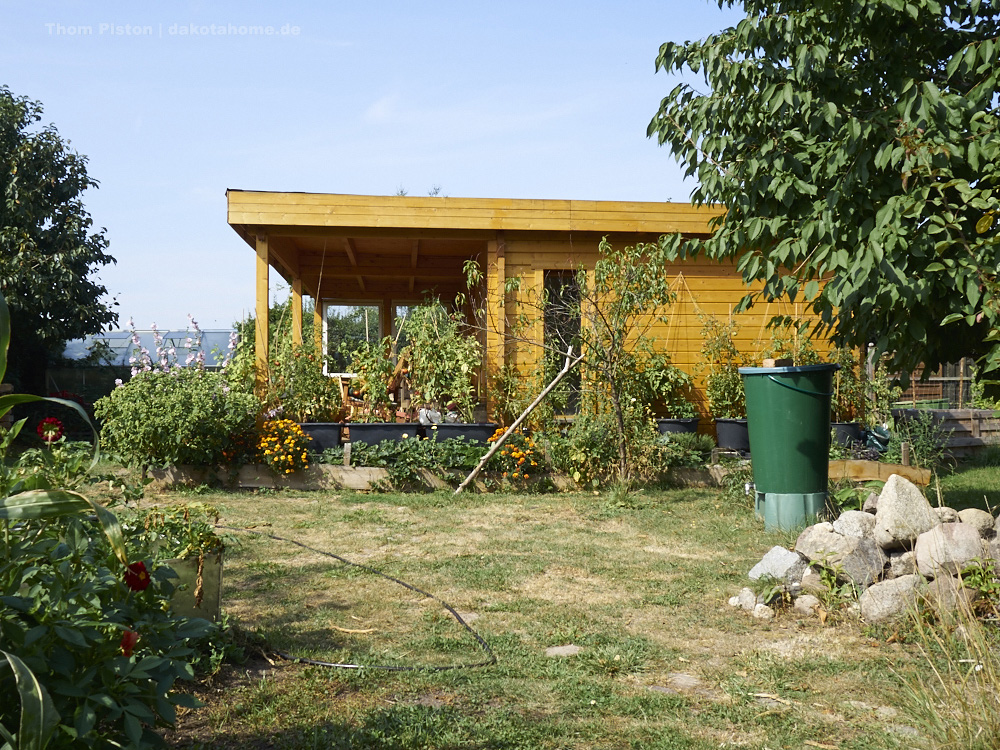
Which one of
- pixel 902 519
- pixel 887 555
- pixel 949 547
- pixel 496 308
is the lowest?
pixel 887 555

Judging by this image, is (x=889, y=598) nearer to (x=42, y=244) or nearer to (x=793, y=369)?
Answer: (x=793, y=369)

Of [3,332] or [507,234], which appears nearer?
[3,332]

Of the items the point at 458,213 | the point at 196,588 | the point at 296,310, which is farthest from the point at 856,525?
the point at 296,310

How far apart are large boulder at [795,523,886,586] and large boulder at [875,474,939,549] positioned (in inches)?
3.1

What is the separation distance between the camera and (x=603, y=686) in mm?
3035

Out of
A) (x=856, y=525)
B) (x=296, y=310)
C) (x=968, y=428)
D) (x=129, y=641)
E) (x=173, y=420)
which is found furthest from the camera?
(x=296, y=310)

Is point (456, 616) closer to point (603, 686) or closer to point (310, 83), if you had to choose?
point (603, 686)

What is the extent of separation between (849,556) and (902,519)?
0.34 meters

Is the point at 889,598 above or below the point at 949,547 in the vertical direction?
below

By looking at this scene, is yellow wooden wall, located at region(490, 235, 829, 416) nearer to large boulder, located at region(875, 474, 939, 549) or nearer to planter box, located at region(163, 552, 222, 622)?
large boulder, located at region(875, 474, 939, 549)

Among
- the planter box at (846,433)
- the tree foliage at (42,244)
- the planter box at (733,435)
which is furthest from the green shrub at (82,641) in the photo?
the tree foliage at (42,244)

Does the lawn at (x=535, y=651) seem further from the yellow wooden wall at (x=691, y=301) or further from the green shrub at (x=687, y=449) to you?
the yellow wooden wall at (x=691, y=301)

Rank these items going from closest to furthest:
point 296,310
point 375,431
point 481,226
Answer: point 375,431
point 481,226
point 296,310

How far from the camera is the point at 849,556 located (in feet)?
13.1
